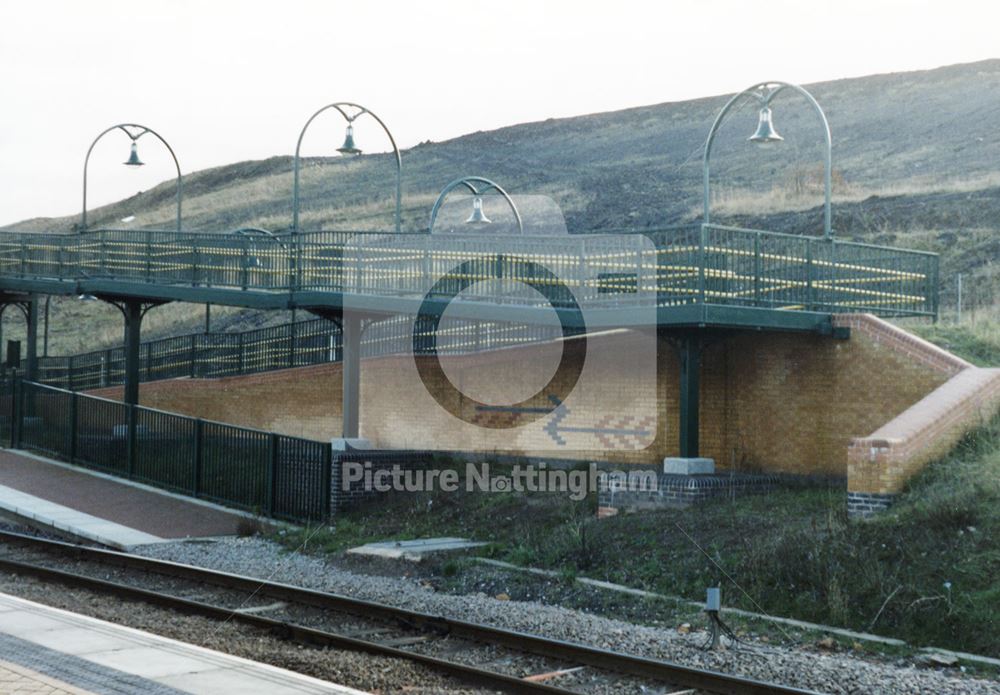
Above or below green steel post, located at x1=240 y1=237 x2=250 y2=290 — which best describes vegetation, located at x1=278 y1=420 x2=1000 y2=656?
below

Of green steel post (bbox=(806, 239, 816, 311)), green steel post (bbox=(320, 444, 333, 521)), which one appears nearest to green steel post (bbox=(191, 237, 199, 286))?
green steel post (bbox=(320, 444, 333, 521))

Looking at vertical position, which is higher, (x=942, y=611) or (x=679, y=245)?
(x=679, y=245)

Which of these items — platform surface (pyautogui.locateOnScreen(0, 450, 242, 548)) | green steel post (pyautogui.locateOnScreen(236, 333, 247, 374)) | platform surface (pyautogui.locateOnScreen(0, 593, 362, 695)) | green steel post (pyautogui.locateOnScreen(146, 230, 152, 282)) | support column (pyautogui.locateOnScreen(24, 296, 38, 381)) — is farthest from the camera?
support column (pyautogui.locateOnScreen(24, 296, 38, 381))

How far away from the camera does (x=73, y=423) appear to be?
92.7 ft

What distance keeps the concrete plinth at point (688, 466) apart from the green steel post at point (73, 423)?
15315 mm

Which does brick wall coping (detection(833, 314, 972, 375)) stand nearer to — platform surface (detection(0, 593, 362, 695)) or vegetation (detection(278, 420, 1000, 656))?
vegetation (detection(278, 420, 1000, 656))

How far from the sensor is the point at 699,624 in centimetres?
1312

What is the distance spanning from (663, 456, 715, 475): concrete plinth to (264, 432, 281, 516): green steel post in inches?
302

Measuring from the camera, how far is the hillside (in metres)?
42.9

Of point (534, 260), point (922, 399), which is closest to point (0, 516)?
point (534, 260)

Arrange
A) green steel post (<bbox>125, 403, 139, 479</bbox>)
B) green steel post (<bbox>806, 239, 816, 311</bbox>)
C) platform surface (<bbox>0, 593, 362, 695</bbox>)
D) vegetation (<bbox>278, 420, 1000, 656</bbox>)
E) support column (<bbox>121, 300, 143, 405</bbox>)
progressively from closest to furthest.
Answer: platform surface (<bbox>0, 593, 362, 695</bbox>) < vegetation (<bbox>278, 420, 1000, 656</bbox>) < green steel post (<bbox>806, 239, 816, 311</bbox>) < green steel post (<bbox>125, 403, 139, 479</bbox>) < support column (<bbox>121, 300, 143, 405</bbox>)

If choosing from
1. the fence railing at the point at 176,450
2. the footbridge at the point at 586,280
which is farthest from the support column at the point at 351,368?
the fence railing at the point at 176,450

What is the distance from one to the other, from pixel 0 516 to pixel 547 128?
300ft

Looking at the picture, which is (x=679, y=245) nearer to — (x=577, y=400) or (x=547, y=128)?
(x=577, y=400)
